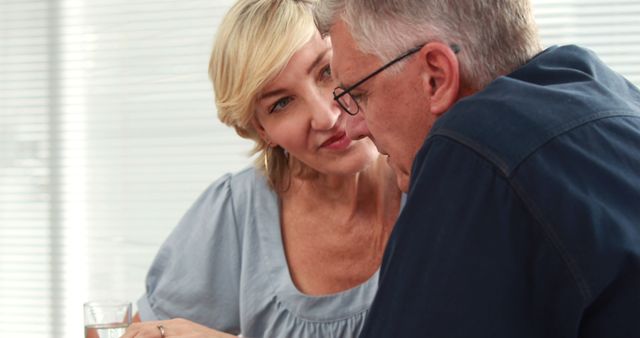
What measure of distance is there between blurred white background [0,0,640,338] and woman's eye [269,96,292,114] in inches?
54.8

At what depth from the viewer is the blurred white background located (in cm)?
354

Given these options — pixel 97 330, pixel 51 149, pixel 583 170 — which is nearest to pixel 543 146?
pixel 583 170

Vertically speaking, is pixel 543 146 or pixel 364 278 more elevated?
pixel 543 146

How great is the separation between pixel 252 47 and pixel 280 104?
0.47 ft

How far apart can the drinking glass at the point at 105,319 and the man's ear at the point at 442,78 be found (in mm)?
853

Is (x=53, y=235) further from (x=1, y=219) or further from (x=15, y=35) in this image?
(x=15, y=35)

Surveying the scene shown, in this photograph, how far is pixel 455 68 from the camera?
125cm

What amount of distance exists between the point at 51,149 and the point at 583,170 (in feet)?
9.95

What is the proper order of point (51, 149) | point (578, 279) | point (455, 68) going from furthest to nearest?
point (51, 149)
point (455, 68)
point (578, 279)

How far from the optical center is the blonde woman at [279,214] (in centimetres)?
204

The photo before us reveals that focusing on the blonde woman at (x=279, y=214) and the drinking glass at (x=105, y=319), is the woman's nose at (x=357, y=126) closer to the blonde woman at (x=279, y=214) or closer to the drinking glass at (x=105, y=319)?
the blonde woman at (x=279, y=214)

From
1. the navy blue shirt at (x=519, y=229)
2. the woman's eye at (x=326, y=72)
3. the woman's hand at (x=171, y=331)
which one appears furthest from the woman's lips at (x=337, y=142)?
the navy blue shirt at (x=519, y=229)

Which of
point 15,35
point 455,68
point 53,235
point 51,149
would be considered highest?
point 455,68

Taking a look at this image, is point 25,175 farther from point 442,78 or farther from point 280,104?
point 442,78
